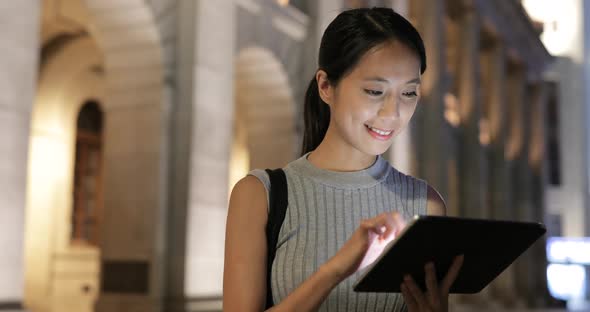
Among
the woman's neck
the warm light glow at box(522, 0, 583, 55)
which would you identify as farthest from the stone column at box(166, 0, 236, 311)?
the warm light glow at box(522, 0, 583, 55)

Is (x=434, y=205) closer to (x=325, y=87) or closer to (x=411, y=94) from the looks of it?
(x=411, y=94)

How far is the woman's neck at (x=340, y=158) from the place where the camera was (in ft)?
8.02

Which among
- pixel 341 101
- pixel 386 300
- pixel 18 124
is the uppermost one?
pixel 18 124

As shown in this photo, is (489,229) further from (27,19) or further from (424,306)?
(27,19)

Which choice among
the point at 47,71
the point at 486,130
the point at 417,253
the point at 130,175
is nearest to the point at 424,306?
the point at 417,253

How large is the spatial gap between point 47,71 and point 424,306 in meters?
16.7

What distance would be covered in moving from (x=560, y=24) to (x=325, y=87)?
4728cm

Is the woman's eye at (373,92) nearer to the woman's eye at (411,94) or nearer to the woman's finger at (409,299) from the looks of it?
the woman's eye at (411,94)

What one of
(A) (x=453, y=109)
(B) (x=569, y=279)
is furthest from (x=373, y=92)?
(B) (x=569, y=279)

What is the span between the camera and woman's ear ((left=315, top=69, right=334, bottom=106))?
2.45m

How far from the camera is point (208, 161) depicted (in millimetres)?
11633

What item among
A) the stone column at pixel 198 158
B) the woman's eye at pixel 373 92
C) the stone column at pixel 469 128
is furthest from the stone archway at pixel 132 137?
the stone column at pixel 469 128

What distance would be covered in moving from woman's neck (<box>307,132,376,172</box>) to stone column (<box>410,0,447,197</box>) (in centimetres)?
1910

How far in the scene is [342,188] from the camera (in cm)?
244
